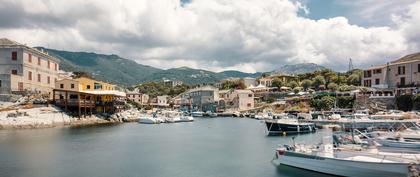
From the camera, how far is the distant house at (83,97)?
59.2 meters

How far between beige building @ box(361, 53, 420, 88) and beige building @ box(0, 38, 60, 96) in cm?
6075

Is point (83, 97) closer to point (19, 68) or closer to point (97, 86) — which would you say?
point (97, 86)

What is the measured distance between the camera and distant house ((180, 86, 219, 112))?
363 feet

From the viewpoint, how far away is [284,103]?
3465 inches

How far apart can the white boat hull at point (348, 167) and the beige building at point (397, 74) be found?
151 feet

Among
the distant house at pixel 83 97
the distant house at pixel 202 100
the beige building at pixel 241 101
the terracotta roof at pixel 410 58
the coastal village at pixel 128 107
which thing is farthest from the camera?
the distant house at pixel 202 100

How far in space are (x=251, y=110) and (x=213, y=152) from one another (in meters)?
66.5

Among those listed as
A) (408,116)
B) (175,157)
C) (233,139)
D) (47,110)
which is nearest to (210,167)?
(175,157)

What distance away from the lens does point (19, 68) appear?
57.4 metres

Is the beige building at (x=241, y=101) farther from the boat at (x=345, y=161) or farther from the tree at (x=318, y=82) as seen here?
the boat at (x=345, y=161)

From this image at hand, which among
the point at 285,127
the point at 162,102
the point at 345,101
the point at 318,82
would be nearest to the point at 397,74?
the point at 345,101

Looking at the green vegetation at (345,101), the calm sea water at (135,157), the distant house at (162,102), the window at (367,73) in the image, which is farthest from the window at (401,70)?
the distant house at (162,102)

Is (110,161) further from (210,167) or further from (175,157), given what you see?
(210,167)

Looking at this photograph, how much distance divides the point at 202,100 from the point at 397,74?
202 ft
